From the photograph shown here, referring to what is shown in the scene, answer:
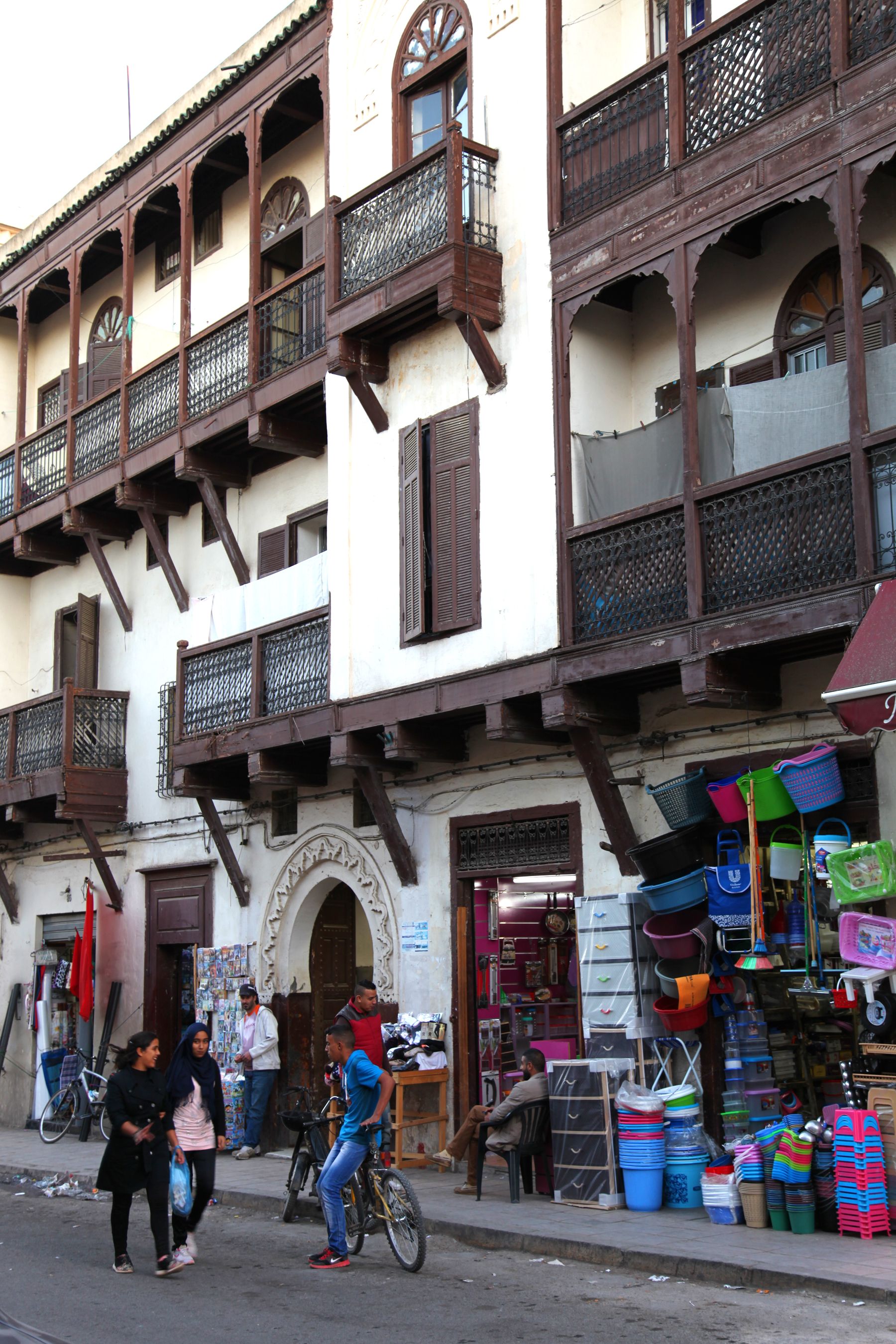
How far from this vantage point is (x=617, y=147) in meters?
12.7

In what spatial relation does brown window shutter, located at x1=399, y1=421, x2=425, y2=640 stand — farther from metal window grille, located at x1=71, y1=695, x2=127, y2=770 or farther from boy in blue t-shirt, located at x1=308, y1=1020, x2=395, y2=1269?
metal window grille, located at x1=71, y1=695, x2=127, y2=770

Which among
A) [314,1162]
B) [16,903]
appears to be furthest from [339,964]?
[16,903]

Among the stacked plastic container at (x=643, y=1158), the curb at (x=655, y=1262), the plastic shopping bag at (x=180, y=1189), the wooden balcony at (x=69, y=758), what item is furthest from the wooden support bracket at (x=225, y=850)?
the stacked plastic container at (x=643, y=1158)

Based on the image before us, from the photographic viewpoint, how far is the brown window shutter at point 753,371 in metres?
12.2

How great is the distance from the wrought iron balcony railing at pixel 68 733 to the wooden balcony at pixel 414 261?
701 centimetres

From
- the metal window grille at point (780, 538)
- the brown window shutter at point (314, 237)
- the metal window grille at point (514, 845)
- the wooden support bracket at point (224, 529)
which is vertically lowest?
the metal window grille at point (514, 845)

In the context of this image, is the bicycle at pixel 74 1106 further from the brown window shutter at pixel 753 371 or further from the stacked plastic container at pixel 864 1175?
the brown window shutter at pixel 753 371

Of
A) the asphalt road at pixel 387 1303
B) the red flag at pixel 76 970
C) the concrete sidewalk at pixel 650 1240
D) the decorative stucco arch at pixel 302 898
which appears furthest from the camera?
the red flag at pixel 76 970

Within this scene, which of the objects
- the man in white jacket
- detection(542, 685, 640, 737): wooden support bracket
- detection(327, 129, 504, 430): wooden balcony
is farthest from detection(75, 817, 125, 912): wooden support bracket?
detection(542, 685, 640, 737): wooden support bracket

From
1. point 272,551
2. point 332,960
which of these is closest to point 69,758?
point 272,551

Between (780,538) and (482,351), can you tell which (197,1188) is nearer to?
(780,538)

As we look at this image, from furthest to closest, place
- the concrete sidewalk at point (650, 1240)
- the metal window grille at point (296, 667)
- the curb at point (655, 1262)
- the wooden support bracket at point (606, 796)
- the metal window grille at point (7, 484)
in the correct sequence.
A: the metal window grille at point (7, 484), the metal window grille at point (296, 667), the wooden support bracket at point (606, 796), the concrete sidewalk at point (650, 1240), the curb at point (655, 1262)

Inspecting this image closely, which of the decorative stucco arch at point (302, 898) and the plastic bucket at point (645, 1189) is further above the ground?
the decorative stucco arch at point (302, 898)

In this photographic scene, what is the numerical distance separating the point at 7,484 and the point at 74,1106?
30.4 feet
